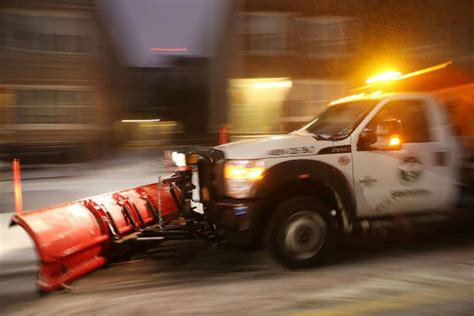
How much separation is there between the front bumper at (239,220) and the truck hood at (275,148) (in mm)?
503

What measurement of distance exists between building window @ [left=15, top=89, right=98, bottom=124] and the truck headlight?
16.9 m

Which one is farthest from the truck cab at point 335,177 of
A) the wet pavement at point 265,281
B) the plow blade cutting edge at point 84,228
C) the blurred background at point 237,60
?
the blurred background at point 237,60

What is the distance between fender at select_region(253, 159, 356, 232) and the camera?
535cm

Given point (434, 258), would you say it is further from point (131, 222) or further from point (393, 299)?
point (131, 222)

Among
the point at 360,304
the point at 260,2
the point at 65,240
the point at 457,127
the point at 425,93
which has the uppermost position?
the point at 260,2

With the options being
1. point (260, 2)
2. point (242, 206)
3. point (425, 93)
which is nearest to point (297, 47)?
point (260, 2)

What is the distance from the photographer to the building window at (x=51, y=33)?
20266 millimetres

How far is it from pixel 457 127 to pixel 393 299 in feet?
8.71

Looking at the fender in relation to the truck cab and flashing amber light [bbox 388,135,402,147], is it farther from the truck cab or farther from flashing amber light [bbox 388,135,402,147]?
flashing amber light [bbox 388,135,402,147]

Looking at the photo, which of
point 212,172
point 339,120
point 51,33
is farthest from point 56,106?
point 339,120

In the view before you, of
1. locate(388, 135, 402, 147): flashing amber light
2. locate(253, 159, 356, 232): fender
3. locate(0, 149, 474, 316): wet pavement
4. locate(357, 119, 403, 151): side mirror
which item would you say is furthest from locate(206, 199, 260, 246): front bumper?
locate(388, 135, 402, 147): flashing amber light

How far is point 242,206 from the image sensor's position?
5312mm

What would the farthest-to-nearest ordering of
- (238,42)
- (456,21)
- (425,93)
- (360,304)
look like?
(238,42) < (456,21) < (425,93) < (360,304)

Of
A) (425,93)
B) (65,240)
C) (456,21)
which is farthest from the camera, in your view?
(456,21)
